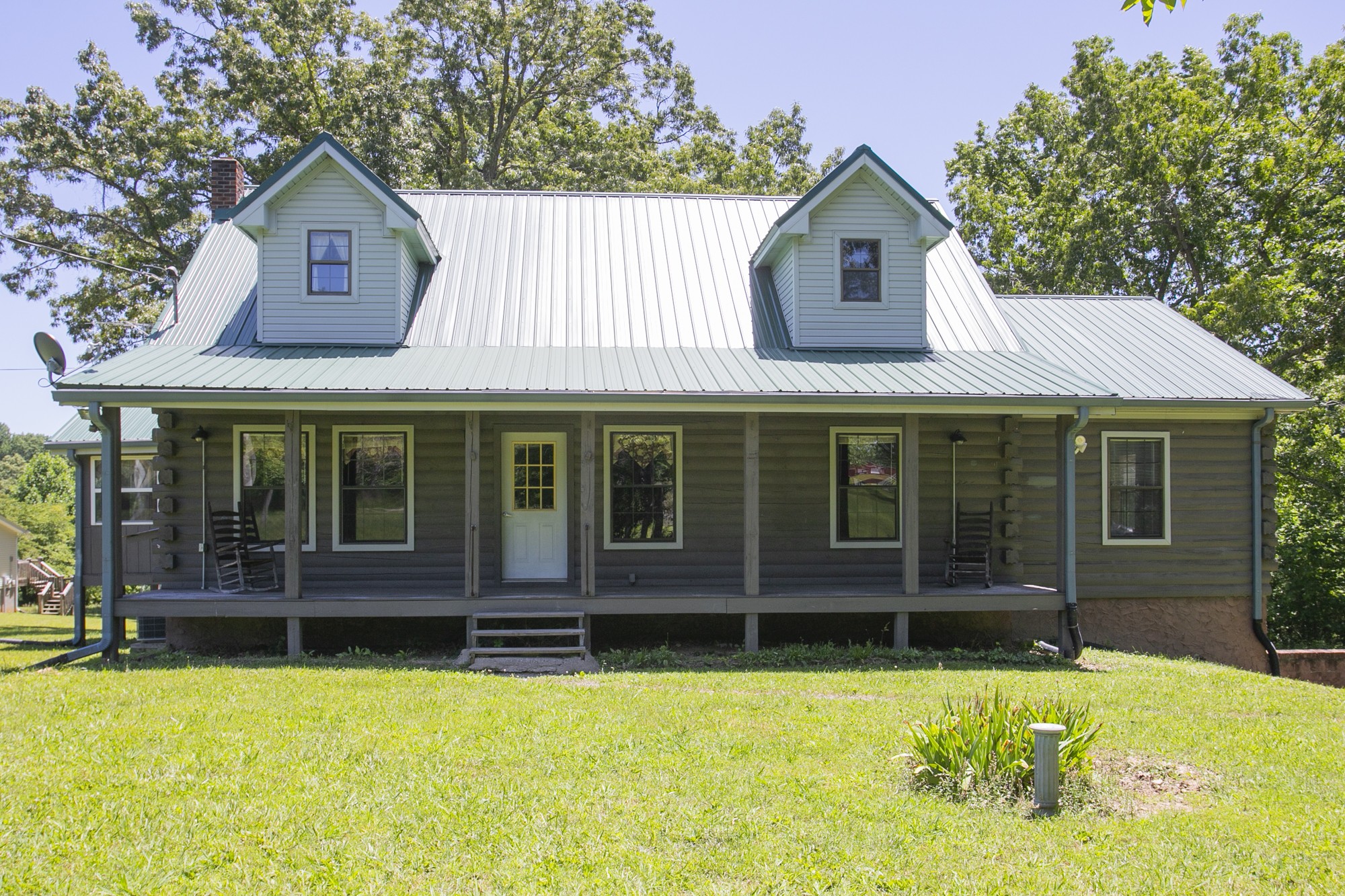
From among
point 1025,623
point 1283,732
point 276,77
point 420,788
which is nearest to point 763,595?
point 1025,623

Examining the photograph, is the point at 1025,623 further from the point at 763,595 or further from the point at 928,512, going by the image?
the point at 763,595

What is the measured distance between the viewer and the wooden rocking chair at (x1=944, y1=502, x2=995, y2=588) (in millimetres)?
12711

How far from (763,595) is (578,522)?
8.95 ft

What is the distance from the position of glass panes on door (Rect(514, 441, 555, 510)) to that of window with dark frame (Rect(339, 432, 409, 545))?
4.75 ft

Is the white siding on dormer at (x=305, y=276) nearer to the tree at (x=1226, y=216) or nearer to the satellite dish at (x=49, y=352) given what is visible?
the satellite dish at (x=49, y=352)

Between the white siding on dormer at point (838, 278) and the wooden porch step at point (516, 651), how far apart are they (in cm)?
515

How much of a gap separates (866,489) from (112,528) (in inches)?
360

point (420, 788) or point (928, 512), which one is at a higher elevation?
point (928, 512)

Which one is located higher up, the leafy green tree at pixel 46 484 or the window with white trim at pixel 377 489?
the window with white trim at pixel 377 489

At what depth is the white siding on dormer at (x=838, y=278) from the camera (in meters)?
13.3

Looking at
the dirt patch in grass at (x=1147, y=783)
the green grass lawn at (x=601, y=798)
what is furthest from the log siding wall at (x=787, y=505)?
the dirt patch in grass at (x=1147, y=783)

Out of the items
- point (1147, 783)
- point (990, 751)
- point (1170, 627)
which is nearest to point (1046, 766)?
point (990, 751)

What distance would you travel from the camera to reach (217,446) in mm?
12570

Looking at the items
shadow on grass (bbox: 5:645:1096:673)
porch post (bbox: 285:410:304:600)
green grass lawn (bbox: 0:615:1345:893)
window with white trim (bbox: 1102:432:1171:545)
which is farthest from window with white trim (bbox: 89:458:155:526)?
window with white trim (bbox: 1102:432:1171:545)
